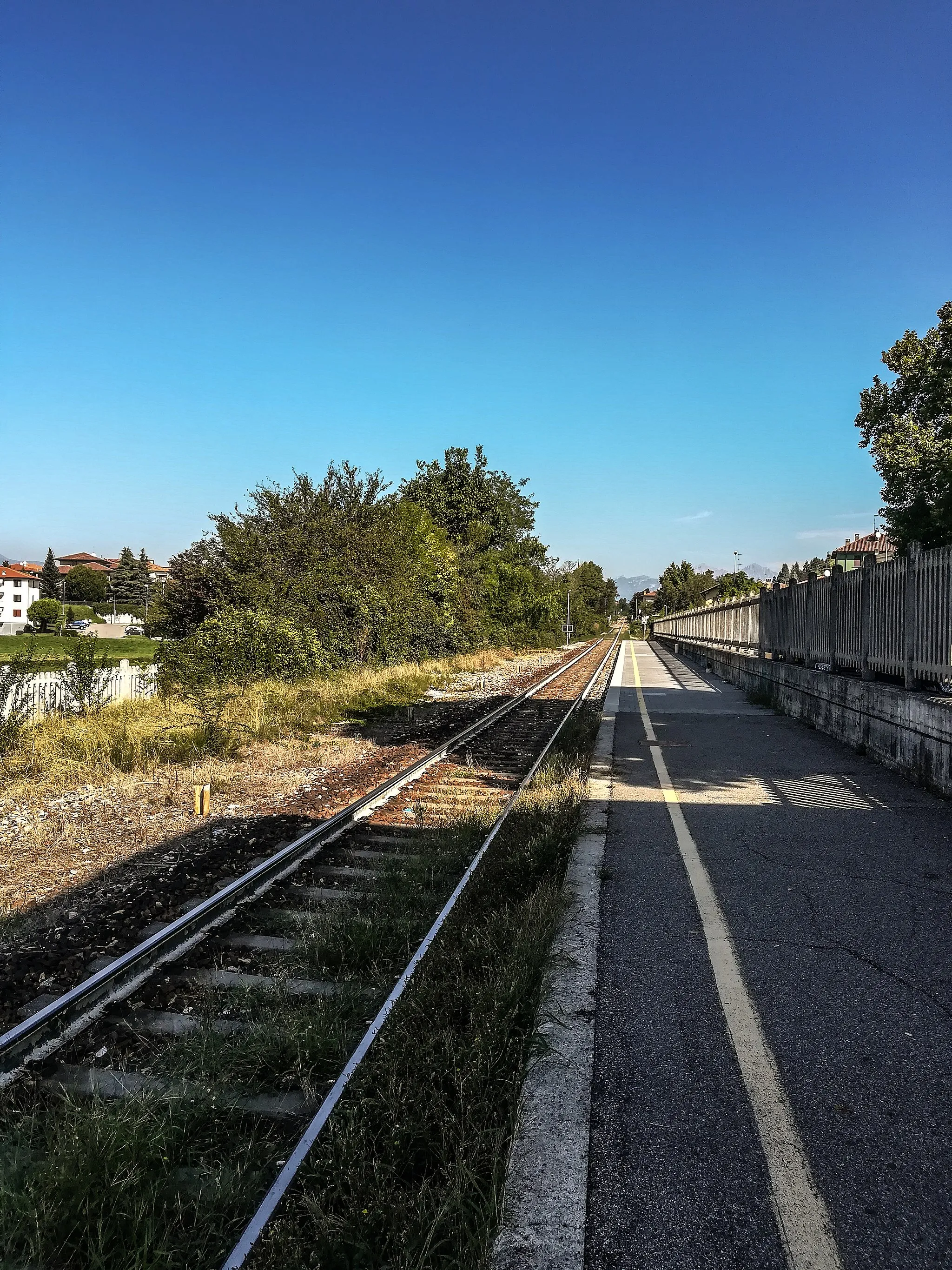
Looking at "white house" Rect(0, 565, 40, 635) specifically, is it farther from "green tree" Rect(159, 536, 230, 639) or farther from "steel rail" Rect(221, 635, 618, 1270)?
"steel rail" Rect(221, 635, 618, 1270)

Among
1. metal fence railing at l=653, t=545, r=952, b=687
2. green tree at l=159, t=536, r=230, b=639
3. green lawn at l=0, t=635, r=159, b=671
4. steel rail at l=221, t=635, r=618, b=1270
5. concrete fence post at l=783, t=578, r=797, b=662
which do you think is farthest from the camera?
green tree at l=159, t=536, r=230, b=639

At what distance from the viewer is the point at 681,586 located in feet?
463

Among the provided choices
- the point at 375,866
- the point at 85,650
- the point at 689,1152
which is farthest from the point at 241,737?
the point at 689,1152

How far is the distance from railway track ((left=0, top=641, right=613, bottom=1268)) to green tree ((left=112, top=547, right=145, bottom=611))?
412 feet

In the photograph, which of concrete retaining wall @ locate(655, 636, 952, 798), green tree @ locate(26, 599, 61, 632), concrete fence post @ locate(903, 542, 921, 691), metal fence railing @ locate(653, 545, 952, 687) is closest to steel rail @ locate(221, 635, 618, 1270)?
concrete retaining wall @ locate(655, 636, 952, 798)

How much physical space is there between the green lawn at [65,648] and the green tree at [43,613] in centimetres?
1271

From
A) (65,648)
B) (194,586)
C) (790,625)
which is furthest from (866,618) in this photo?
(194,586)

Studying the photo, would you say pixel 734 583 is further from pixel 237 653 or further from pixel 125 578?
pixel 237 653

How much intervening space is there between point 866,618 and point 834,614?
199cm

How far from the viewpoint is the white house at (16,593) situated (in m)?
140

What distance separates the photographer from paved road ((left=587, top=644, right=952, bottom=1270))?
93.8 inches

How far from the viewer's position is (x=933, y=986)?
391 centimetres

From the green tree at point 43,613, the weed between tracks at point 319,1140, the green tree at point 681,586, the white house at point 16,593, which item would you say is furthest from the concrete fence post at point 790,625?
the white house at point 16,593

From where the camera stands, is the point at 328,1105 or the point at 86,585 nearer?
the point at 328,1105
